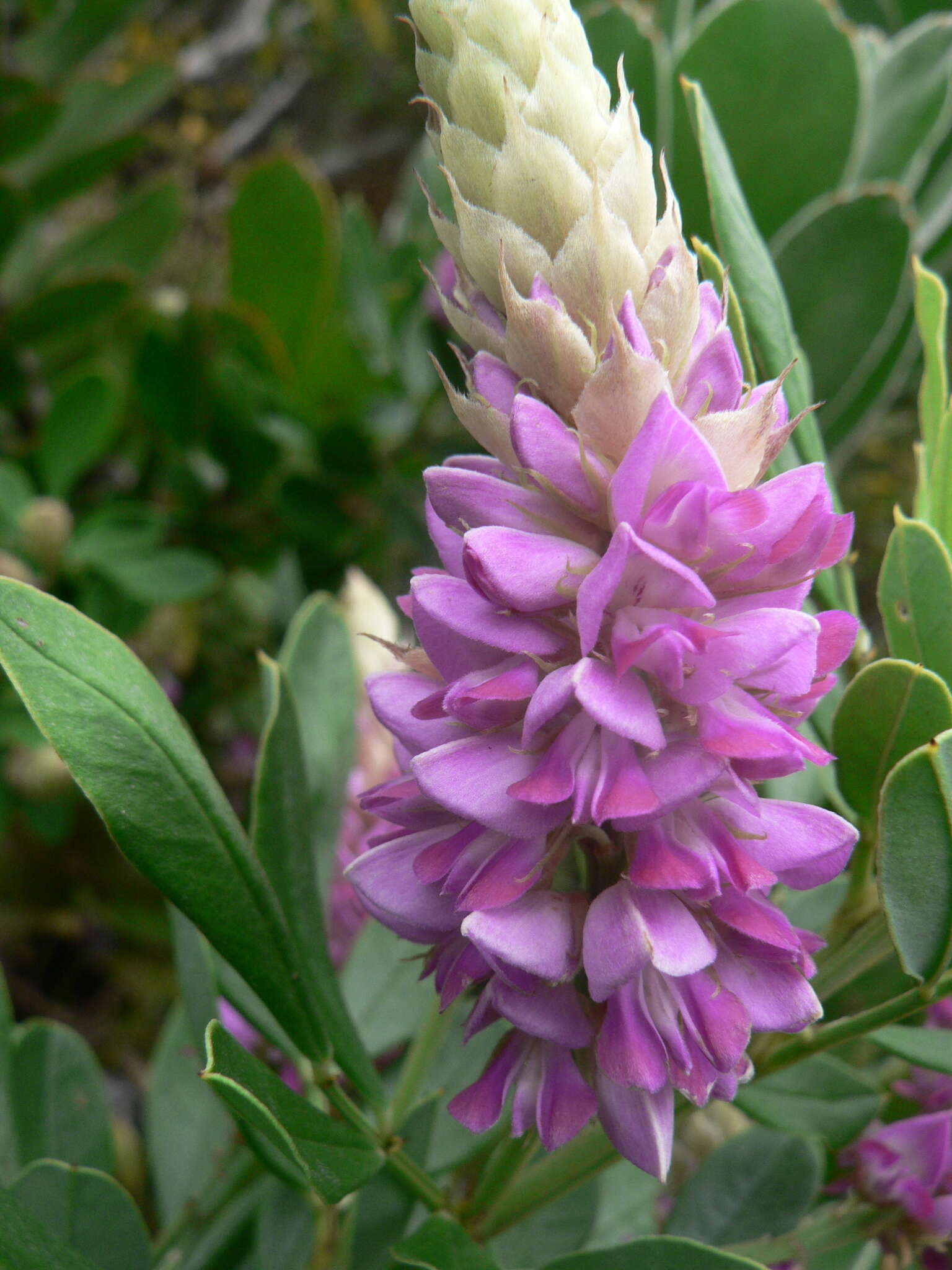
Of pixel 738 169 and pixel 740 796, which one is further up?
pixel 738 169

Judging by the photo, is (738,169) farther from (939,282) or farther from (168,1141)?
(168,1141)

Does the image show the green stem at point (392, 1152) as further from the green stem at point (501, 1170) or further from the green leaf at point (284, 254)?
the green leaf at point (284, 254)

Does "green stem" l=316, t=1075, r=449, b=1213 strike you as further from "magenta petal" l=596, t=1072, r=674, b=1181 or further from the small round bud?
the small round bud

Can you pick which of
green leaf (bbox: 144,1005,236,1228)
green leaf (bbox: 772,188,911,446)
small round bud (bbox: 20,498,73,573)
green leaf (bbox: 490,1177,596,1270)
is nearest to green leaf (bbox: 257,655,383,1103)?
green leaf (bbox: 490,1177,596,1270)

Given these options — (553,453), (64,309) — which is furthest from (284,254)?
(553,453)

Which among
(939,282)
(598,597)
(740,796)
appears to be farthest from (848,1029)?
(939,282)

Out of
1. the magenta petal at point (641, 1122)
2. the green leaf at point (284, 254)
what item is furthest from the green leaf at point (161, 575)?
the magenta petal at point (641, 1122)
